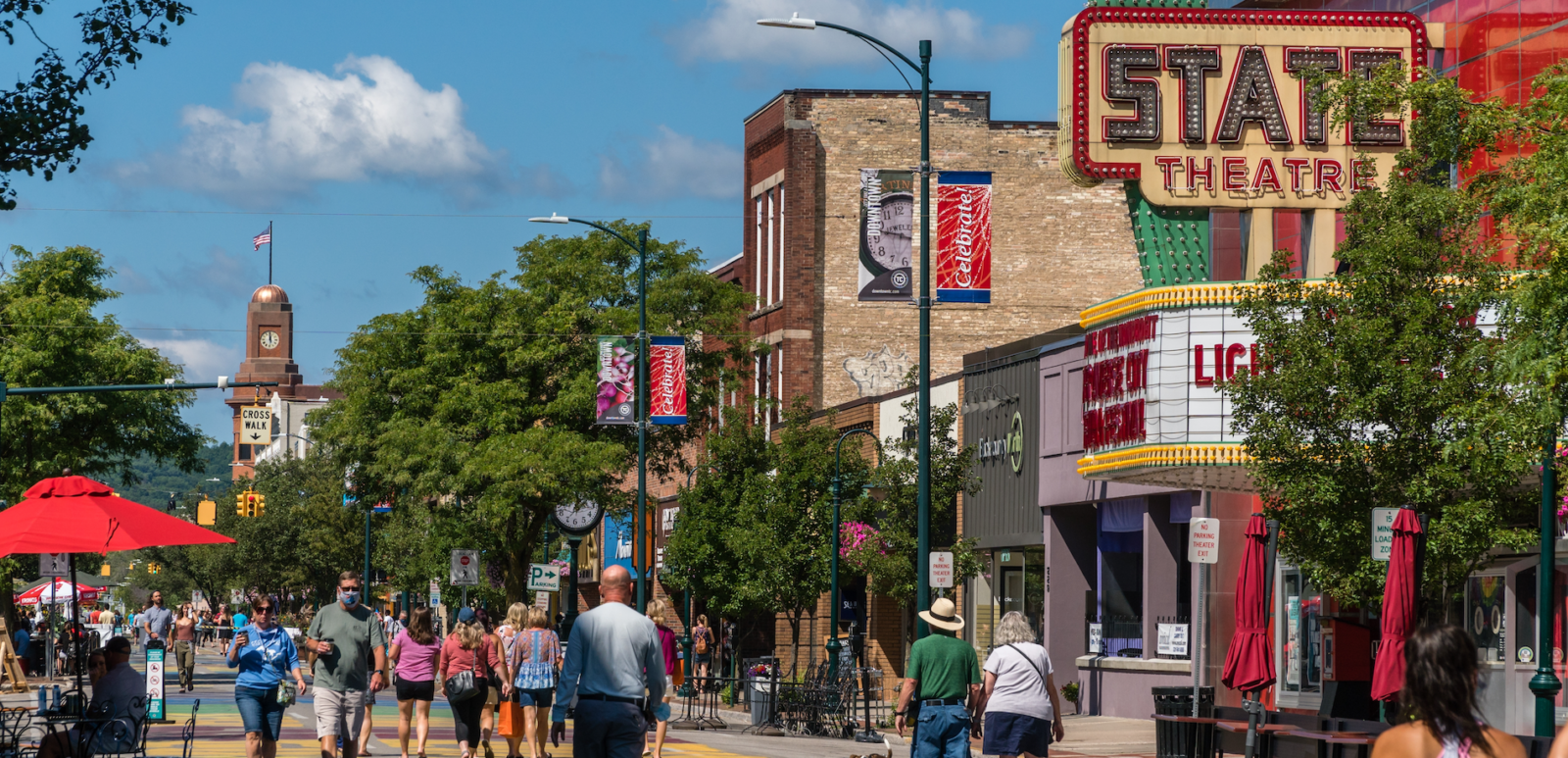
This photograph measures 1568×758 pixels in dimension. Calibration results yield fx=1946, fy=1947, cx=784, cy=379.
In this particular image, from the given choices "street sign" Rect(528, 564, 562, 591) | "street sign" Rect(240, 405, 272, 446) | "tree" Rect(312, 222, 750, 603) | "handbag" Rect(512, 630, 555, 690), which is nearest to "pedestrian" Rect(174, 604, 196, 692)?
"tree" Rect(312, 222, 750, 603)

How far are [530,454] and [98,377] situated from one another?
601 inches

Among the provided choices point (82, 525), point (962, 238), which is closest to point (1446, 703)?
point (82, 525)

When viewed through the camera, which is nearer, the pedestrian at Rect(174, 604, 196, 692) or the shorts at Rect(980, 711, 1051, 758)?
the shorts at Rect(980, 711, 1051, 758)

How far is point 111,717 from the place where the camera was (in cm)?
1580

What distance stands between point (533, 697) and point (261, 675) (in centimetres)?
425

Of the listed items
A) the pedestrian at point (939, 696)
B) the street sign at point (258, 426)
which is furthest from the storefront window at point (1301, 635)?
the street sign at point (258, 426)

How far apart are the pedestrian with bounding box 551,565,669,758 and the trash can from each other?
9010 millimetres

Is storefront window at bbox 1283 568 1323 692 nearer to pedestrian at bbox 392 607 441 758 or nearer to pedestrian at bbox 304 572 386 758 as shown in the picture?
pedestrian at bbox 392 607 441 758

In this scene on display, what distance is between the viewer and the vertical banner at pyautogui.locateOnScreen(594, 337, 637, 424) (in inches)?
1390

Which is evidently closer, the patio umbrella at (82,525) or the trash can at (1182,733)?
the patio umbrella at (82,525)

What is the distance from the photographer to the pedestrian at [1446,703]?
642 cm

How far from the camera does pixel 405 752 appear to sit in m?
19.5

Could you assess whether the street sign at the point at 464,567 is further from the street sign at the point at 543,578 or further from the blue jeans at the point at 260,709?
the blue jeans at the point at 260,709

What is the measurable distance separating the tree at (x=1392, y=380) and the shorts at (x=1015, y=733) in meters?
6.21
